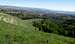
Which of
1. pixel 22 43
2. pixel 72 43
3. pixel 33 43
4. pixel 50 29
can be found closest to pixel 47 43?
pixel 33 43

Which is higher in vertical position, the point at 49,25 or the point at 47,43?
the point at 47,43

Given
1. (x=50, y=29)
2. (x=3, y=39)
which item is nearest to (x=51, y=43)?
(x=3, y=39)

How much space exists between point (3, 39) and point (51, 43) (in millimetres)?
4545

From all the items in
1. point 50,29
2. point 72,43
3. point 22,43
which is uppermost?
point 22,43

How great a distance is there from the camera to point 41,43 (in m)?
15.0

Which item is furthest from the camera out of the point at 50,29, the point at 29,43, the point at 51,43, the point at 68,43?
the point at 50,29

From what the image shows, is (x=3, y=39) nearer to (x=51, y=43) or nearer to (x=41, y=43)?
(x=41, y=43)

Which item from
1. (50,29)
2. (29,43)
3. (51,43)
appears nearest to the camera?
(29,43)

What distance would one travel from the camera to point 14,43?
13477 mm

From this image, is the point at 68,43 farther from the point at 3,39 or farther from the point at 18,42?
the point at 3,39

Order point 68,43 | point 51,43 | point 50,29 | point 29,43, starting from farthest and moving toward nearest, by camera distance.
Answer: point 50,29, point 68,43, point 51,43, point 29,43

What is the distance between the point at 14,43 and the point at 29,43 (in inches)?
65.8

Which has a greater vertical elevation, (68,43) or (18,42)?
(18,42)

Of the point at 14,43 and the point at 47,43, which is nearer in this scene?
the point at 14,43
